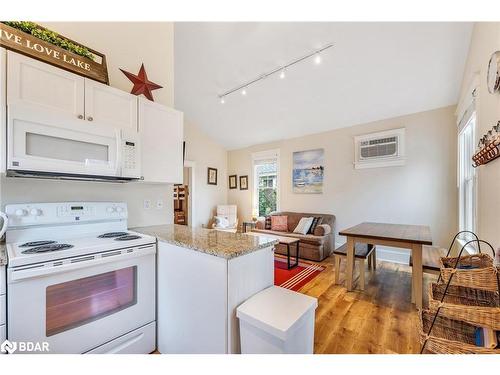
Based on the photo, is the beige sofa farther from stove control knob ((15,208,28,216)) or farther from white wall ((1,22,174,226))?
stove control knob ((15,208,28,216))

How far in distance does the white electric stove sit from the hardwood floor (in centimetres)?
144

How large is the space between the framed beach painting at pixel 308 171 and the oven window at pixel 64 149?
13.3ft

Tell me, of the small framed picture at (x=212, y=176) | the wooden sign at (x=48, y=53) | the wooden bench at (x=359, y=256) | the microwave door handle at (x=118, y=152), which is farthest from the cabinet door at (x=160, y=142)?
the small framed picture at (x=212, y=176)

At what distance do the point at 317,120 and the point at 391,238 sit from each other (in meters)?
2.81

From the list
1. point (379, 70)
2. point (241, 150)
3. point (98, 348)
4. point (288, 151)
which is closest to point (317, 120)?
point (288, 151)

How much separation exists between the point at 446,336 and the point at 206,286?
116 centimetres

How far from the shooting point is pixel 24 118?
1.27 meters

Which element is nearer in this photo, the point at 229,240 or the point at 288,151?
the point at 229,240

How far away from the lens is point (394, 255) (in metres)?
3.79

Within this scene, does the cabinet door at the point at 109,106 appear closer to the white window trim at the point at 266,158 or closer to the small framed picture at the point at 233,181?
the white window trim at the point at 266,158

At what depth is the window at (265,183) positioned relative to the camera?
18.1 feet

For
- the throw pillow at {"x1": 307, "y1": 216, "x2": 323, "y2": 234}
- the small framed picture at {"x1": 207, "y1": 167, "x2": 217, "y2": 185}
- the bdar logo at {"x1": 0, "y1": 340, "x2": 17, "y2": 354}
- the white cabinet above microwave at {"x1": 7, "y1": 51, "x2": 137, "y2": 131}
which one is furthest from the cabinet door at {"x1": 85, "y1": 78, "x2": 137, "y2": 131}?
the small framed picture at {"x1": 207, "y1": 167, "x2": 217, "y2": 185}

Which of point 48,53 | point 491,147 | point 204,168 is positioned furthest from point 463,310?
point 204,168

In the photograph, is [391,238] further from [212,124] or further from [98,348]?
[212,124]
